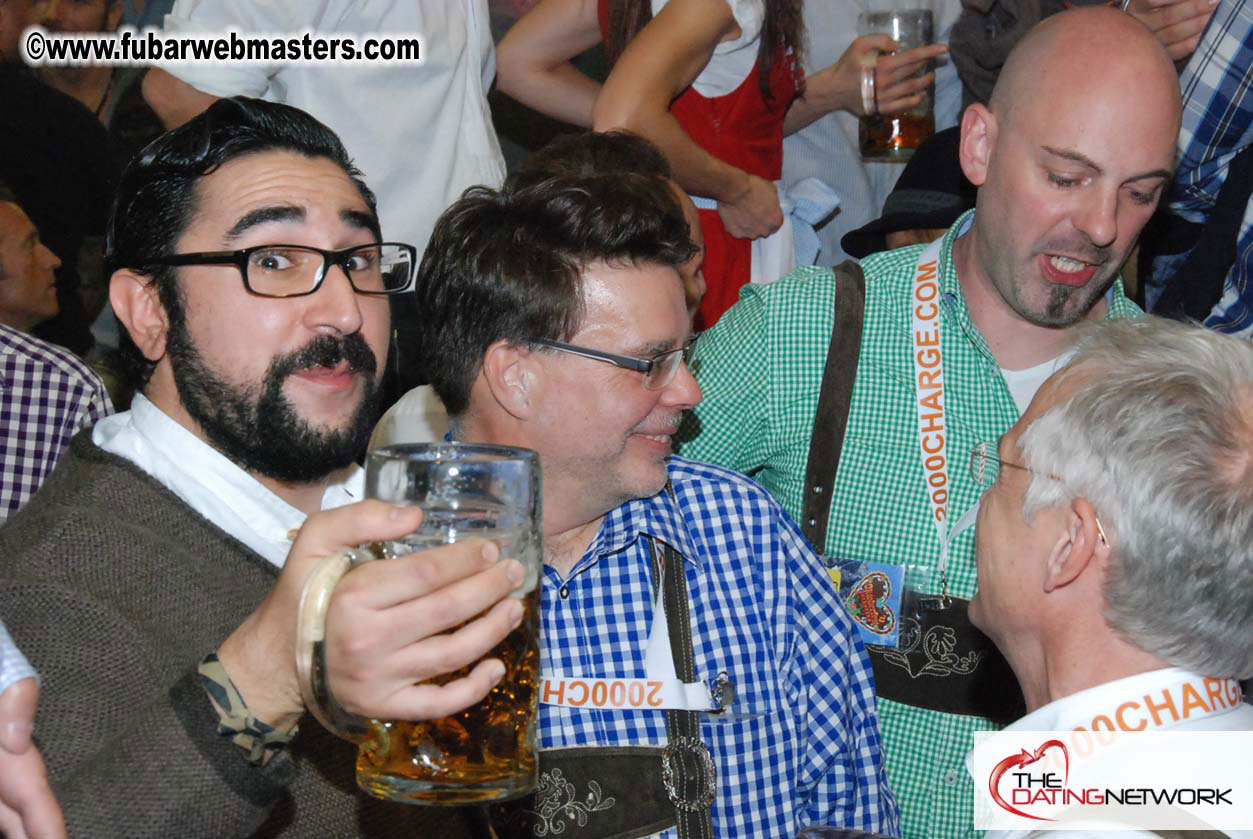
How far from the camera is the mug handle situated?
1189mm

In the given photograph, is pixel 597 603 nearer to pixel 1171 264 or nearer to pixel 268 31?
pixel 268 31

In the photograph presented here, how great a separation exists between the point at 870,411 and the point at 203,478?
4.87ft

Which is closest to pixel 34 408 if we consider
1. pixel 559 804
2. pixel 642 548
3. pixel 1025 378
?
Result: pixel 642 548

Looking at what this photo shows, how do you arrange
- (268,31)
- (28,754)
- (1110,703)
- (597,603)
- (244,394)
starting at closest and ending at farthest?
(28,754)
(1110,703)
(244,394)
(597,603)
(268,31)

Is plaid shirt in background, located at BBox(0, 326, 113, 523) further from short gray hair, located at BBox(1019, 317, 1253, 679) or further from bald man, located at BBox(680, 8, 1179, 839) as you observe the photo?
short gray hair, located at BBox(1019, 317, 1253, 679)

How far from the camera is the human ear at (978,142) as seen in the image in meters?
2.92

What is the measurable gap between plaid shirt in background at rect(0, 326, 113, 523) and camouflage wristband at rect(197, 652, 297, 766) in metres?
1.83

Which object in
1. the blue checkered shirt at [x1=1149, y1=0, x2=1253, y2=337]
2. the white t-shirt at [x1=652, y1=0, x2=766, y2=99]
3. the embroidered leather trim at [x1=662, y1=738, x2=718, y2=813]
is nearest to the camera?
the embroidered leather trim at [x1=662, y1=738, x2=718, y2=813]

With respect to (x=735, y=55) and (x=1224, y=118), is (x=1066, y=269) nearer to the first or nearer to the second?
(x=1224, y=118)

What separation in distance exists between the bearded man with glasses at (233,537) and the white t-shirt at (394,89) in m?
1.00

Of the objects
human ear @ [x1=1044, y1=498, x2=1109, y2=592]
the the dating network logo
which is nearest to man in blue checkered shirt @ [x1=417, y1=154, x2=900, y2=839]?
the the dating network logo

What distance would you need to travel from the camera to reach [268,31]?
2.94 metres

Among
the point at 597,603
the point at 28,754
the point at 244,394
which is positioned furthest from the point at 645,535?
the point at 28,754

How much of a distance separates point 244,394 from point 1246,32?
7.20ft
